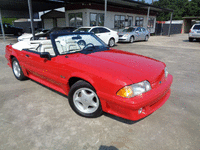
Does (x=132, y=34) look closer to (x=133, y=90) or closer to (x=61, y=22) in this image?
(x=61, y=22)

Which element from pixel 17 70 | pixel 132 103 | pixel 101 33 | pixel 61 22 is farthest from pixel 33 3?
pixel 132 103

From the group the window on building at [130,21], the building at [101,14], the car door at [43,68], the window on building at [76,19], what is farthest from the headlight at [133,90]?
the window on building at [130,21]

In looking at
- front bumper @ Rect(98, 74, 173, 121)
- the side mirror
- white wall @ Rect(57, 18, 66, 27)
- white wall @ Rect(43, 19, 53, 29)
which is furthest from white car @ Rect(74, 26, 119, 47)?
white wall @ Rect(43, 19, 53, 29)

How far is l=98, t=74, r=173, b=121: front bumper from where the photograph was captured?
2.10 m

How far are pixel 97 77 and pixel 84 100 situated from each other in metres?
0.57

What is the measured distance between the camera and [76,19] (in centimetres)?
1723

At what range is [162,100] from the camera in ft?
8.51

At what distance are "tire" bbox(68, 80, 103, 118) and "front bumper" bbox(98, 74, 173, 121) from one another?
0.21 m

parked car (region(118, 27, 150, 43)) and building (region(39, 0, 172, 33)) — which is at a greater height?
building (region(39, 0, 172, 33))

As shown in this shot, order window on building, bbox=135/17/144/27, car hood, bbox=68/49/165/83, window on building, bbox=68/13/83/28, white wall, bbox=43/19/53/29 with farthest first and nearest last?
window on building, bbox=135/17/144/27
white wall, bbox=43/19/53/29
window on building, bbox=68/13/83/28
car hood, bbox=68/49/165/83

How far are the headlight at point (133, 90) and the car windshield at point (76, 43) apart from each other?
1.35 m

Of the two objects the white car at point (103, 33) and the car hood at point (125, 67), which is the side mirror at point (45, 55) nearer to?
the car hood at point (125, 67)

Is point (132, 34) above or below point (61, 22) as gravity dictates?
below

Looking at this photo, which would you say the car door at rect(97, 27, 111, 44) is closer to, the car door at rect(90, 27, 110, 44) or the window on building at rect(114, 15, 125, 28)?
the car door at rect(90, 27, 110, 44)
